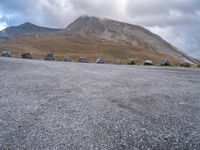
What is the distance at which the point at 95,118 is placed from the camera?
8.54 metres

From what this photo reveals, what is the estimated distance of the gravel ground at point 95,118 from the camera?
685cm

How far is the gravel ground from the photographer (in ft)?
22.5

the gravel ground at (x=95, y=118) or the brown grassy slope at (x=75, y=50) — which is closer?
the gravel ground at (x=95, y=118)

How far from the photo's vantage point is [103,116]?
345 inches

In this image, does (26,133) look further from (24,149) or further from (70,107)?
(70,107)

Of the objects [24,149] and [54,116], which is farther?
[54,116]

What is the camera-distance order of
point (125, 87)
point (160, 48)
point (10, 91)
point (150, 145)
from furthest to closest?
point (160, 48), point (125, 87), point (10, 91), point (150, 145)

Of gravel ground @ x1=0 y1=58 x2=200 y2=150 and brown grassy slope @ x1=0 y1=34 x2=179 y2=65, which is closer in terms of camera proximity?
gravel ground @ x1=0 y1=58 x2=200 y2=150

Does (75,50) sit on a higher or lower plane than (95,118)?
higher

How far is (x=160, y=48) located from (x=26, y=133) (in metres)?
181

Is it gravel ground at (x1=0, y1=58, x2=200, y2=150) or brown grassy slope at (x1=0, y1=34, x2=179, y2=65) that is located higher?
brown grassy slope at (x1=0, y1=34, x2=179, y2=65)

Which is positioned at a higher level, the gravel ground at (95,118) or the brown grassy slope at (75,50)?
the brown grassy slope at (75,50)

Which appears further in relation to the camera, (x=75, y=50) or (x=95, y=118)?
(x=75, y=50)

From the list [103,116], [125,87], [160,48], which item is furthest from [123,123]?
[160,48]
